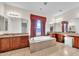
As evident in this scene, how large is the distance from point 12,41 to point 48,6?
91.1 inches

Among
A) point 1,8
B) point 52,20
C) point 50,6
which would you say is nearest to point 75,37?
point 52,20

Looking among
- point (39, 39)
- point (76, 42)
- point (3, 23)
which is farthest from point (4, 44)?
point (76, 42)

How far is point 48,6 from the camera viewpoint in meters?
3.37

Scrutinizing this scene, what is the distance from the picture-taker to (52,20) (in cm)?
372

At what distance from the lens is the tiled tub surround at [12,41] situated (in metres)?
3.45

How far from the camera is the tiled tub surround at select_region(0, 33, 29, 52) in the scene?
3.45m

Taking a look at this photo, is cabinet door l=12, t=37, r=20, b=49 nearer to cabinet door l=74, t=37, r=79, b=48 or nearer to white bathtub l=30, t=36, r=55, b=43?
white bathtub l=30, t=36, r=55, b=43

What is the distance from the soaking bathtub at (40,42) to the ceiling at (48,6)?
1.18 metres

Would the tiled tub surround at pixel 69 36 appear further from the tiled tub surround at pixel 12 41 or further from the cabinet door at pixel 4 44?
the cabinet door at pixel 4 44

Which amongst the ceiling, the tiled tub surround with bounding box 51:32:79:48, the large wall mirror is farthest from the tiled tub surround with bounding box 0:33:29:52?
the tiled tub surround with bounding box 51:32:79:48

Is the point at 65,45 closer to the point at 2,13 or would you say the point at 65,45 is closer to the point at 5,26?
the point at 5,26

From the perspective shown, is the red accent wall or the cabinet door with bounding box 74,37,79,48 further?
the cabinet door with bounding box 74,37,79,48

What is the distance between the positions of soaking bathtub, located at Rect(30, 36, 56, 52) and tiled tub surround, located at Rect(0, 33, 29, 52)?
2.86 ft

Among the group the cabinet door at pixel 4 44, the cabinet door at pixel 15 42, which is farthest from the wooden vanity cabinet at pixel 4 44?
the cabinet door at pixel 15 42
